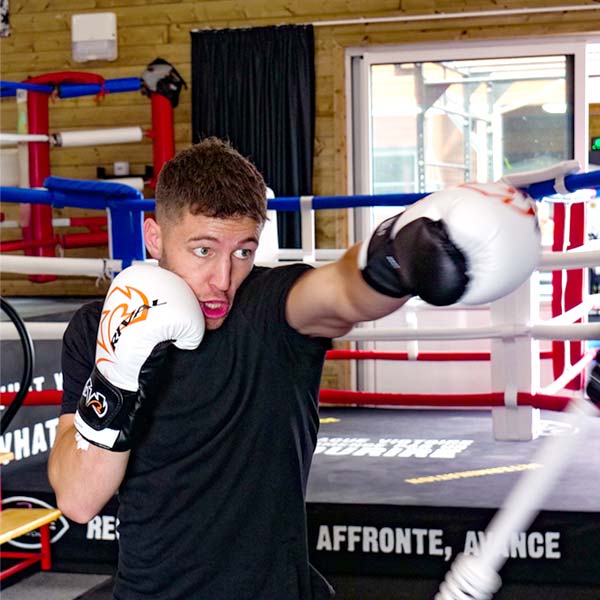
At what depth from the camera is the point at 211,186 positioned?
1.31 m

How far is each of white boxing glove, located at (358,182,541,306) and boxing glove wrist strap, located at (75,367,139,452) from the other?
0.44 meters

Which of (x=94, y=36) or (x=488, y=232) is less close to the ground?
(x=94, y=36)

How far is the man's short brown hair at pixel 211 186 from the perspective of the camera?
130 centimetres

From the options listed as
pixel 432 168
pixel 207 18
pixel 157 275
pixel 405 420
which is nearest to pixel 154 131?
pixel 207 18

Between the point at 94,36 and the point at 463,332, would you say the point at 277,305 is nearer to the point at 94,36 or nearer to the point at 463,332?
the point at 463,332

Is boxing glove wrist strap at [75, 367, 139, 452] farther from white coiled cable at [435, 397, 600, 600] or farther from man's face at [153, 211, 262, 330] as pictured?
white coiled cable at [435, 397, 600, 600]

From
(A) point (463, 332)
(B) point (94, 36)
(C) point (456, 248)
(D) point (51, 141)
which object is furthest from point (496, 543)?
(B) point (94, 36)

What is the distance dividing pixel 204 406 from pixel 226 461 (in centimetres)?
8

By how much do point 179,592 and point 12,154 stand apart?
4827 millimetres

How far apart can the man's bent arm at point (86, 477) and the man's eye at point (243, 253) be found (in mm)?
313

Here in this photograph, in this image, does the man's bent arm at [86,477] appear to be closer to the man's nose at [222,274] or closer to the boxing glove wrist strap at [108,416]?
the boxing glove wrist strap at [108,416]

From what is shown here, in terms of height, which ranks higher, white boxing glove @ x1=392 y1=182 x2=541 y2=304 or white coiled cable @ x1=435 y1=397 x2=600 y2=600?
white boxing glove @ x1=392 y1=182 x2=541 y2=304

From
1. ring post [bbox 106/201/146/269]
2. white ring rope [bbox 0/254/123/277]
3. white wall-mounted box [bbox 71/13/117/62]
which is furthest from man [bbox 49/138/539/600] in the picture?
white wall-mounted box [bbox 71/13/117/62]

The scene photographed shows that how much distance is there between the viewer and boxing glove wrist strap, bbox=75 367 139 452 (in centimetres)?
129
